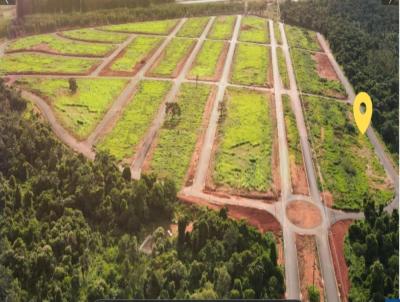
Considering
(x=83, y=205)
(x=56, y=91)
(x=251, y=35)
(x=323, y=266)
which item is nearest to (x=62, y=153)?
(x=83, y=205)

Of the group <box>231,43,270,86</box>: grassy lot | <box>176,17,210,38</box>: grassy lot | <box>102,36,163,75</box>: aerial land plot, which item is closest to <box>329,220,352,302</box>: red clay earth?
<box>231,43,270,86</box>: grassy lot

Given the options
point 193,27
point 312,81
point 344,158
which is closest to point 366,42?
point 312,81

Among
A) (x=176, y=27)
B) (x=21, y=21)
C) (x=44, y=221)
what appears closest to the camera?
(x=44, y=221)

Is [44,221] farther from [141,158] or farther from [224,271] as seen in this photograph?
[224,271]

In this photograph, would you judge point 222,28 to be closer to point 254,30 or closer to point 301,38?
point 254,30

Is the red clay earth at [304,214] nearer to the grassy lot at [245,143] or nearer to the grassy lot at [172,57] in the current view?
the grassy lot at [245,143]

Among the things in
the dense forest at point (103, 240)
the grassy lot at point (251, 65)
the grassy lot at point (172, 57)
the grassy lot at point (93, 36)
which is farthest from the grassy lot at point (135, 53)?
the dense forest at point (103, 240)

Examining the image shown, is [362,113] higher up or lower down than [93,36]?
lower down
